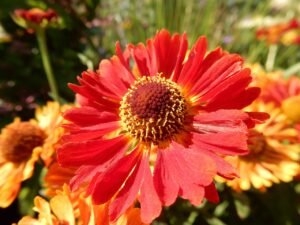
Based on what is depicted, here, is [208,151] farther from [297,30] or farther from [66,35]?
[297,30]

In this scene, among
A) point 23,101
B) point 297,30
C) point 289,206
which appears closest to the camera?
point 289,206

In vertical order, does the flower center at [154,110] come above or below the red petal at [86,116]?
below

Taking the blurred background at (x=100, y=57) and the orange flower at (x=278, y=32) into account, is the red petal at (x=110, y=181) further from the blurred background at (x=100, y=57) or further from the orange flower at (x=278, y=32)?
the orange flower at (x=278, y=32)

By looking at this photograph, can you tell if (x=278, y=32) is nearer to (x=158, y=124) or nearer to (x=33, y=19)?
(x=33, y=19)

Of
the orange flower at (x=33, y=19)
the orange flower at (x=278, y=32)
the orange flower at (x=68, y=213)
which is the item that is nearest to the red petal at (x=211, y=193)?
the orange flower at (x=68, y=213)

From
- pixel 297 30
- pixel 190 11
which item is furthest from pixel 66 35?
pixel 297 30

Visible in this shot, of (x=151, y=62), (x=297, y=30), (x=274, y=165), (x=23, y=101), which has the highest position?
(x=23, y=101)

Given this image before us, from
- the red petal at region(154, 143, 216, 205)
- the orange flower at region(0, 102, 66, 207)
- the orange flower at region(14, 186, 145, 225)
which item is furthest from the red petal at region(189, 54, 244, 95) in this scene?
the orange flower at region(0, 102, 66, 207)
